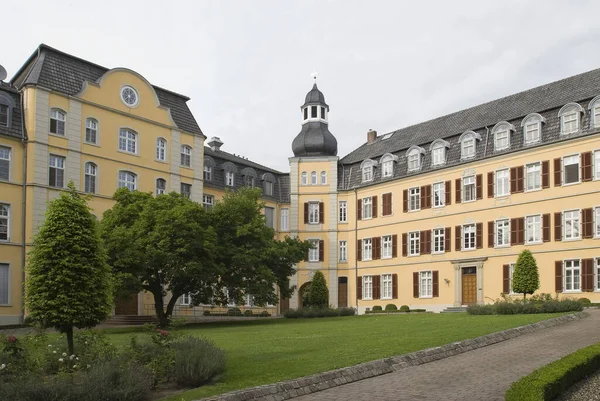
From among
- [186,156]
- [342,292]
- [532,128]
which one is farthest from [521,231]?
[186,156]

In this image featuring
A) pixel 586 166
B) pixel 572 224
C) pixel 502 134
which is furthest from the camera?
pixel 502 134

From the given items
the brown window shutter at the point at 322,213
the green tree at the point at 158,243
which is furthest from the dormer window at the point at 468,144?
the green tree at the point at 158,243

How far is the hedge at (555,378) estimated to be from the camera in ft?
35.3

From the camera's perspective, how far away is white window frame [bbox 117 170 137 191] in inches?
1575

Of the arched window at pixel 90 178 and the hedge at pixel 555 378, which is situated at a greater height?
the arched window at pixel 90 178

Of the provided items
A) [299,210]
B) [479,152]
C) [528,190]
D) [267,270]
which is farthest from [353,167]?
[267,270]

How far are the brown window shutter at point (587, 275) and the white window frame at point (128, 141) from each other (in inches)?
978

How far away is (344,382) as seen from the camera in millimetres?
13703

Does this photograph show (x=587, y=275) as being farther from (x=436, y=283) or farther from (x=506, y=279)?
(x=436, y=283)

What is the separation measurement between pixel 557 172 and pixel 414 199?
416 inches

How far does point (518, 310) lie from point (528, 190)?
39.8 ft

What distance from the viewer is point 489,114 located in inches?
1729

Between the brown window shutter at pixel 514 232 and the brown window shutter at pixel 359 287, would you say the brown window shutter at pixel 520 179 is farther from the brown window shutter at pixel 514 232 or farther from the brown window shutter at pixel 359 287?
the brown window shutter at pixel 359 287

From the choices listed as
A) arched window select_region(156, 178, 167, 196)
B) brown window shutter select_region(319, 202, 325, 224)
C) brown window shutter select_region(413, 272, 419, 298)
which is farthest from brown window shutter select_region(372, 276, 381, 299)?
arched window select_region(156, 178, 167, 196)
